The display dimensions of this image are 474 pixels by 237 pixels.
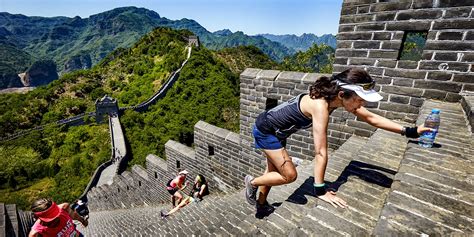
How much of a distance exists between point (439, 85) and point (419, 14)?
1037 mm

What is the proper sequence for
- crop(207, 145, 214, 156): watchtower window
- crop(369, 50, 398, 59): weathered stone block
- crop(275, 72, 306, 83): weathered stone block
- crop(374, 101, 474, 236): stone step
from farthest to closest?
crop(207, 145, 214, 156): watchtower window < crop(275, 72, 306, 83): weathered stone block < crop(369, 50, 398, 59): weathered stone block < crop(374, 101, 474, 236): stone step

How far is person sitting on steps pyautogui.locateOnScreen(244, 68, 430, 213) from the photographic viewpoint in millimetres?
2283

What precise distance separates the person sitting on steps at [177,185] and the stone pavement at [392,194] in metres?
3.58

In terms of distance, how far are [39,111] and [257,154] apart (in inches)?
1875

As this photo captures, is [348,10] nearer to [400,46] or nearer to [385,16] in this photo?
[385,16]

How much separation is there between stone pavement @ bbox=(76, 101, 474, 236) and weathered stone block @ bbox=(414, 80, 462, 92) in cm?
23

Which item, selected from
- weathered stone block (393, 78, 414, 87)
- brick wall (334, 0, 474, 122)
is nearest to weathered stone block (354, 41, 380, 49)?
brick wall (334, 0, 474, 122)

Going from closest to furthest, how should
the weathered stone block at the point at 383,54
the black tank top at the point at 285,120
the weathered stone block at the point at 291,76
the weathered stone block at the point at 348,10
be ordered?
the black tank top at the point at 285,120 < the weathered stone block at the point at 383,54 < the weathered stone block at the point at 348,10 < the weathered stone block at the point at 291,76

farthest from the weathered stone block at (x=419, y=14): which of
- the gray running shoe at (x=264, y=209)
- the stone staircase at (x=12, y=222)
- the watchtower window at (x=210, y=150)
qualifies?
the stone staircase at (x=12, y=222)

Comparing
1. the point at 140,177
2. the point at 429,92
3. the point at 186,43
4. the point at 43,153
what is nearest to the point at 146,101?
the point at 43,153

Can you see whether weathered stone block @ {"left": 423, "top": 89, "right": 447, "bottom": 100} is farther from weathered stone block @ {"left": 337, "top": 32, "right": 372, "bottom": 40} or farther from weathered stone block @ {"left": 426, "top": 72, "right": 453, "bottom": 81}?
weathered stone block @ {"left": 337, "top": 32, "right": 372, "bottom": 40}

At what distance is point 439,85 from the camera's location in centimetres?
351

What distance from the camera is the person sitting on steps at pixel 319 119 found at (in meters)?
2.28

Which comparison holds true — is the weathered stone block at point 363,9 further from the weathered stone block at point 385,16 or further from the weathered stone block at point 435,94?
the weathered stone block at point 435,94
